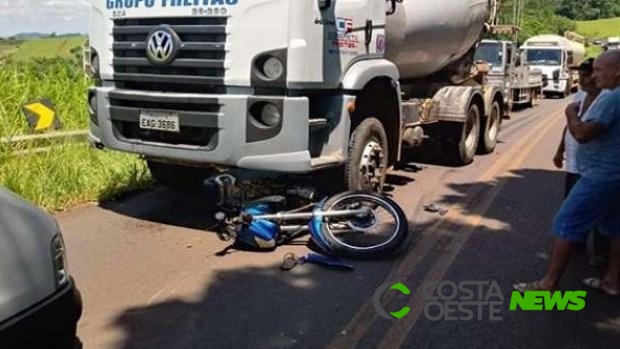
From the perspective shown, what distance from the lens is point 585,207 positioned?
A: 4.10 m

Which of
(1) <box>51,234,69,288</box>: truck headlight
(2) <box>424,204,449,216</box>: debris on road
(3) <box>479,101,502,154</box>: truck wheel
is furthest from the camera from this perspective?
(3) <box>479,101,502,154</box>: truck wheel

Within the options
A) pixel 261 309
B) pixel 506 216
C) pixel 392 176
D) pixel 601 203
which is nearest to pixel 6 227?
pixel 261 309

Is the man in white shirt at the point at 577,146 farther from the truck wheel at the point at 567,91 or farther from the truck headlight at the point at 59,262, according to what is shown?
the truck wheel at the point at 567,91

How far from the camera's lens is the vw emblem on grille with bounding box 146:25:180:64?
17.6ft

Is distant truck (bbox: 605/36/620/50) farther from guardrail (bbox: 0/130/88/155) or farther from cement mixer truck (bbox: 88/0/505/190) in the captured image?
guardrail (bbox: 0/130/88/155)

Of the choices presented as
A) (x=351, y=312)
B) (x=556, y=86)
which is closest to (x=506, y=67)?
(x=556, y=86)

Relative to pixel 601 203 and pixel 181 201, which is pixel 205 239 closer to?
pixel 181 201

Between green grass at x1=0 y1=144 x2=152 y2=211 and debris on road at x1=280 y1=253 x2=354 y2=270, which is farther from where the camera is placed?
green grass at x1=0 y1=144 x2=152 y2=211

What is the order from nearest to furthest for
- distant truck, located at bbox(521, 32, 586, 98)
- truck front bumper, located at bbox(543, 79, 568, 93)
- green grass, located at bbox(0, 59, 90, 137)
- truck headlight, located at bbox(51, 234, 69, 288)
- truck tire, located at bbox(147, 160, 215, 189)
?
1. truck headlight, located at bbox(51, 234, 69, 288)
2. truck tire, located at bbox(147, 160, 215, 189)
3. green grass, located at bbox(0, 59, 90, 137)
4. distant truck, located at bbox(521, 32, 586, 98)
5. truck front bumper, located at bbox(543, 79, 568, 93)

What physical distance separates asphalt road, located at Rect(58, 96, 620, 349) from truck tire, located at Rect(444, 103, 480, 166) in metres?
2.13

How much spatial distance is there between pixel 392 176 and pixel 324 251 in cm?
345

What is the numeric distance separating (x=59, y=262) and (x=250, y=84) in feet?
9.16

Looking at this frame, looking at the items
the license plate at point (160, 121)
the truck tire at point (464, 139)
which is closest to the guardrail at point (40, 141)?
the license plate at point (160, 121)

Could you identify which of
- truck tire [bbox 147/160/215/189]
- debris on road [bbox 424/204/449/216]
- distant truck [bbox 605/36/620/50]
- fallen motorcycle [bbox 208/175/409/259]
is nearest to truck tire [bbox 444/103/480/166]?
distant truck [bbox 605/36/620/50]
